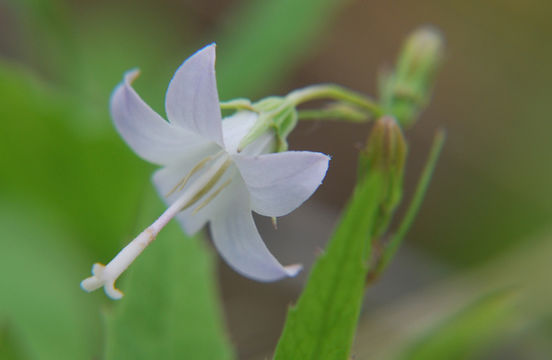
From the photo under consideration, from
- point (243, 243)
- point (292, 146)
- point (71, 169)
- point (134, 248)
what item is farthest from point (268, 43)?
point (134, 248)

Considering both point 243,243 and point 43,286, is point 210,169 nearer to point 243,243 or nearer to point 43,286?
point 243,243

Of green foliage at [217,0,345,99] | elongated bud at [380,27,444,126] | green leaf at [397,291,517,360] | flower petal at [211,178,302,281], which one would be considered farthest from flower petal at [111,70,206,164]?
green foliage at [217,0,345,99]

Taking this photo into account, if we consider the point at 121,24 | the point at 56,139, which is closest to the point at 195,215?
the point at 56,139

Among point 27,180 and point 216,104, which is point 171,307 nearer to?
point 216,104

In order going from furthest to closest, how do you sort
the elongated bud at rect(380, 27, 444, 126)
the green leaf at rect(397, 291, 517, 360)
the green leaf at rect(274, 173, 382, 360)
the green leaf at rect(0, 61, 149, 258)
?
the green leaf at rect(0, 61, 149, 258), the green leaf at rect(397, 291, 517, 360), the elongated bud at rect(380, 27, 444, 126), the green leaf at rect(274, 173, 382, 360)

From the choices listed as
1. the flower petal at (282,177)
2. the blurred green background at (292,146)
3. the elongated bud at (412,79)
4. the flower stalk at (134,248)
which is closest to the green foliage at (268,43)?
the blurred green background at (292,146)

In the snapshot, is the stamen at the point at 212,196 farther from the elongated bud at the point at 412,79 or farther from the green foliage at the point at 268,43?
the green foliage at the point at 268,43

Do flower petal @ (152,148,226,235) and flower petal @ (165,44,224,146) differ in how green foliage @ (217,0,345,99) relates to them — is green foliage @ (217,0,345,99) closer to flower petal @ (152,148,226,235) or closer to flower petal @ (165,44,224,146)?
flower petal @ (152,148,226,235)
